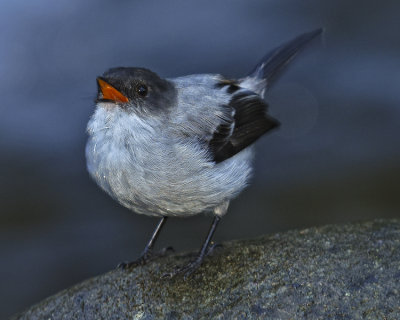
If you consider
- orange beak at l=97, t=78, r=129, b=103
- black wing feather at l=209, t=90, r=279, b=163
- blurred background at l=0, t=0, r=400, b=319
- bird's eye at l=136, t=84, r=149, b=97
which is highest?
orange beak at l=97, t=78, r=129, b=103

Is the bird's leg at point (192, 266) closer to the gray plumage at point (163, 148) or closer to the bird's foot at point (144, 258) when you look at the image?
the gray plumage at point (163, 148)

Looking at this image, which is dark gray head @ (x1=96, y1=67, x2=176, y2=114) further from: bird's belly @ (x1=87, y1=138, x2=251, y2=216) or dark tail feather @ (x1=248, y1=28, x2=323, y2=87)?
dark tail feather @ (x1=248, y1=28, x2=323, y2=87)

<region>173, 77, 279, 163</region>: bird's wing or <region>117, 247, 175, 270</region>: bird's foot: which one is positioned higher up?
<region>173, 77, 279, 163</region>: bird's wing

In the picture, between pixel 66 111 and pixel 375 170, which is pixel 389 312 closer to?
pixel 375 170

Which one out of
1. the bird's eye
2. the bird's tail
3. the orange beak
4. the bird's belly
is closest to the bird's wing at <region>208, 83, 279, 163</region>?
the bird's belly

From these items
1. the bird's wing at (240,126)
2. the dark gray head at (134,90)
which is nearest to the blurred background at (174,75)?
the bird's wing at (240,126)

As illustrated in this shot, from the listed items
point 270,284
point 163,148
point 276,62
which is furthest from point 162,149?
point 276,62

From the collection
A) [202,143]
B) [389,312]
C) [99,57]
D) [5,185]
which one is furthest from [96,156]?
[99,57]
